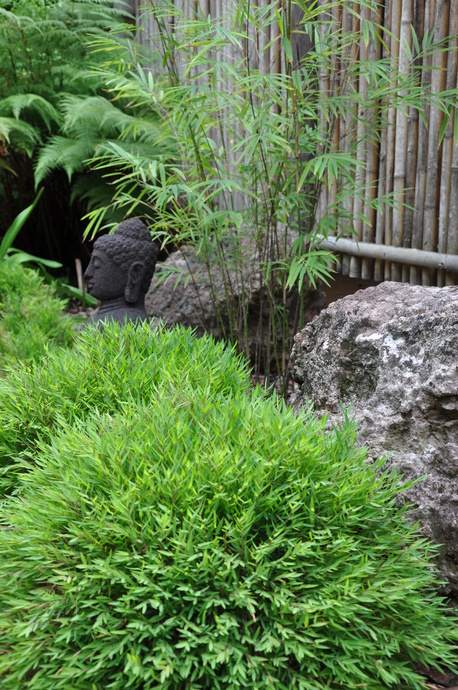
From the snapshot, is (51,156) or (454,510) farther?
(51,156)

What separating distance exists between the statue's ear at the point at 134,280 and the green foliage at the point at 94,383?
649mm

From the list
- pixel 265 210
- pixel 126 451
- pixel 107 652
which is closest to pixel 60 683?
pixel 107 652

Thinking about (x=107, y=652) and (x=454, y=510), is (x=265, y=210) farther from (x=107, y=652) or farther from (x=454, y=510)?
(x=107, y=652)

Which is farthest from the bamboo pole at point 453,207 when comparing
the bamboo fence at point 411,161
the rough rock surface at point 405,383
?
the rough rock surface at point 405,383

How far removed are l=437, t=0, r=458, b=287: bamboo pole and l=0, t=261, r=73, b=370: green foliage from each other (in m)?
1.76

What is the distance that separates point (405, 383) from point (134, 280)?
4.78 ft

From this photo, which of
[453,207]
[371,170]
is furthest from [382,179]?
[453,207]

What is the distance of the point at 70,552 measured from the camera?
4.49 feet

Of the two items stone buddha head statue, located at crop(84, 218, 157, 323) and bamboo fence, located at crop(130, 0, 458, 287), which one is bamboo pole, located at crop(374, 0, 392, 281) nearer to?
bamboo fence, located at crop(130, 0, 458, 287)

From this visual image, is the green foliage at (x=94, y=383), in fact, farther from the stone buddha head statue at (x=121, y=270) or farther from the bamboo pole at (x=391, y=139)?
the bamboo pole at (x=391, y=139)

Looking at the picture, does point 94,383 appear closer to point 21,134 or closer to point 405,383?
point 405,383

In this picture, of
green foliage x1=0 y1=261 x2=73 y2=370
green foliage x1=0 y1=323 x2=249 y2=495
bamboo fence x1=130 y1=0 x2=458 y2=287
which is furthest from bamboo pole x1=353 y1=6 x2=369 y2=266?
green foliage x1=0 y1=261 x2=73 y2=370

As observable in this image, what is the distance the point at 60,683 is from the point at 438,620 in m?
0.80

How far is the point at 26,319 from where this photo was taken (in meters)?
3.47
